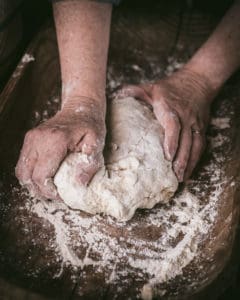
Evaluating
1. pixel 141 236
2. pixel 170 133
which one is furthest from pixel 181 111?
pixel 141 236

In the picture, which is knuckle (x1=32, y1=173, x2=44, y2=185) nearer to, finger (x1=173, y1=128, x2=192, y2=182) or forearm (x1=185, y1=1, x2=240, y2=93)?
finger (x1=173, y1=128, x2=192, y2=182)

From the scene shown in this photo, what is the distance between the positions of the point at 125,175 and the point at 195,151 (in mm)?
221

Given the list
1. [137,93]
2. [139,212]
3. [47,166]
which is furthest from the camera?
[137,93]

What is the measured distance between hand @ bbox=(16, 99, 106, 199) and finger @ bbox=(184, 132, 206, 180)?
0.83ft

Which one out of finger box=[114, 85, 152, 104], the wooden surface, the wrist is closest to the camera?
the wooden surface

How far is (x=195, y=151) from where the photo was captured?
3.67 ft

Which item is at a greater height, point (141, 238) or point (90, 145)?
point (90, 145)

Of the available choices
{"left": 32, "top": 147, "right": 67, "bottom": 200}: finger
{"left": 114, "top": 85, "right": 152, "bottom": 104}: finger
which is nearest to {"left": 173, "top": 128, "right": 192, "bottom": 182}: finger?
{"left": 114, "top": 85, "right": 152, "bottom": 104}: finger

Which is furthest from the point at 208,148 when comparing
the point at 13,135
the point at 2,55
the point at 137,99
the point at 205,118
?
the point at 2,55

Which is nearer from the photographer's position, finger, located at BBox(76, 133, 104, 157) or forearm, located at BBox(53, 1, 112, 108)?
finger, located at BBox(76, 133, 104, 157)

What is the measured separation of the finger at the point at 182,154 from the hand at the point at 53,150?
0.21 metres

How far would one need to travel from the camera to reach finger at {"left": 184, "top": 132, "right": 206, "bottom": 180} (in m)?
1.11

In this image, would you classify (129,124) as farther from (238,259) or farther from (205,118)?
(238,259)

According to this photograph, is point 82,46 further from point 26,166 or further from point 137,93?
point 26,166
